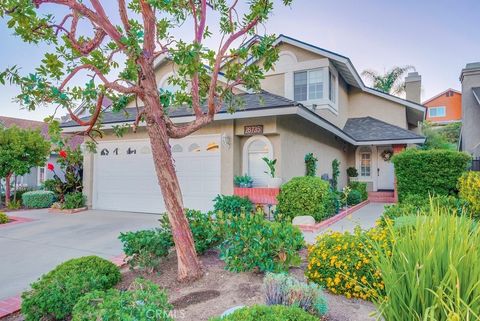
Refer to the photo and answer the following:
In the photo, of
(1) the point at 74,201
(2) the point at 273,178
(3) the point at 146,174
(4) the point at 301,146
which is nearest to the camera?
(2) the point at 273,178

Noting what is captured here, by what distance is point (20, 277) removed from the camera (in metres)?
5.05

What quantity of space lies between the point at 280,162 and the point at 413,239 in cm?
747

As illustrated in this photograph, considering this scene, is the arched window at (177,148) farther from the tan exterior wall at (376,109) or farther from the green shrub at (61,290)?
the tan exterior wall at (376,109)

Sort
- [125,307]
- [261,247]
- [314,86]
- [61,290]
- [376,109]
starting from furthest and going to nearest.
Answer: [376,109] → [314,86] → [261,247] → [61,290] → [125,307]

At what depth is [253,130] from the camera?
9562 millimetres

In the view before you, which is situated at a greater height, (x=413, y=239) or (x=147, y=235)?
(x=413, y=239)

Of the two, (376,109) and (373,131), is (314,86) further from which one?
(376,109)

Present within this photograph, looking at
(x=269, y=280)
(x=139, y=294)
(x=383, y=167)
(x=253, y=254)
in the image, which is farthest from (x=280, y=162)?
(x=383, y=167)

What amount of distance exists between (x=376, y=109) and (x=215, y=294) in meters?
16.2

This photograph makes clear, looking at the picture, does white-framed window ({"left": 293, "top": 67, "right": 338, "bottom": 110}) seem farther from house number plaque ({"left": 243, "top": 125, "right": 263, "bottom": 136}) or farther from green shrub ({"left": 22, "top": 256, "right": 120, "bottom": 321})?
green shrub ({"left": 22, "top": 256, "right": 120, "bottom": 321})

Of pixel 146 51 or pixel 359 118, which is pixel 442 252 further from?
pixel 359 118

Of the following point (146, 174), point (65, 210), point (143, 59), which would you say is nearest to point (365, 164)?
point (146, 174)

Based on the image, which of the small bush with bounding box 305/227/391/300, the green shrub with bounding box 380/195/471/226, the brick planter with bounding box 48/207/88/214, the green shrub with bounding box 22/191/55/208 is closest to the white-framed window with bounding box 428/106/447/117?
the green shrub with bounding box 380/195/471/226

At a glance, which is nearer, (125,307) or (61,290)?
(125,307)
